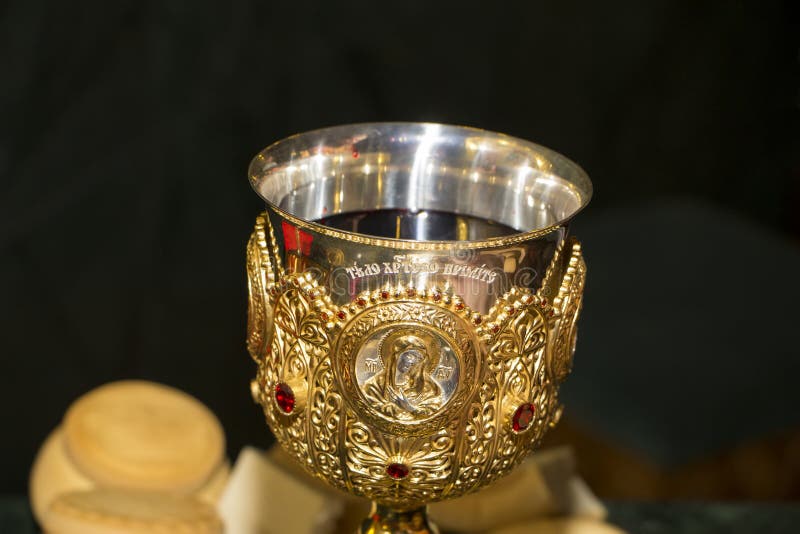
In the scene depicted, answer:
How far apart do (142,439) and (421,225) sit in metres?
0.37

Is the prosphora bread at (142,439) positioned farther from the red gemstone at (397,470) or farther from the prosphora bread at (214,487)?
the red gemstone at (397,470)

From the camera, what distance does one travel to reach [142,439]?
1015 millimetres

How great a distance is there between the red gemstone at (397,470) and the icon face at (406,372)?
3cm

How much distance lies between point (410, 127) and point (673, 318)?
1.16 m

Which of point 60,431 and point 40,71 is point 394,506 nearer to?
point 60,431

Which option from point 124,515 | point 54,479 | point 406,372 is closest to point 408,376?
point 406,372

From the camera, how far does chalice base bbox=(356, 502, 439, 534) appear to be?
78 cm

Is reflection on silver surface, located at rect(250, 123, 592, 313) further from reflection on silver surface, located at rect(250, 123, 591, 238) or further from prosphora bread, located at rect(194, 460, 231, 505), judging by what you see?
prosphora bread, located at rect(194, 460, 231, 505)

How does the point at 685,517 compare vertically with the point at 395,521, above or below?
below

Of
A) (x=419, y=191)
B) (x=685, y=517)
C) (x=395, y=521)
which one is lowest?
(x=685, y=517)

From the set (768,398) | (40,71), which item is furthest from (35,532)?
(768,398)

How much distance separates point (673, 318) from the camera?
1854 mm

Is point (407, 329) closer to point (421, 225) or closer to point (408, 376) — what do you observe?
point (408, 376)

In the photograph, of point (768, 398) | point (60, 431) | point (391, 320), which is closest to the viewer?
point (391, 320)
